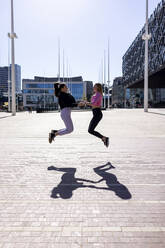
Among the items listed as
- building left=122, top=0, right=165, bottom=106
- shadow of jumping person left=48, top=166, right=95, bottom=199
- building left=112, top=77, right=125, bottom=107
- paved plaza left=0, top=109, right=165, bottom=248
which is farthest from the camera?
building left=112, top=77, right=125, bottom=107

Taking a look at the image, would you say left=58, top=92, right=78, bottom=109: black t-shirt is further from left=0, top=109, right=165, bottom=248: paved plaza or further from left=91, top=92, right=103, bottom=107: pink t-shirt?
left=0, top=109, right=165, bottom=248: paved plaza

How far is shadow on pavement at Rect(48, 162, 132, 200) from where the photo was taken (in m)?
3.26

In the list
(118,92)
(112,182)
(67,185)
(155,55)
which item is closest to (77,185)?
(67,185)

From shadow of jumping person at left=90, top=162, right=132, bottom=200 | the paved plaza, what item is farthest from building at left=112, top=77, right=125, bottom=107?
shadow of jumping person at left=90, top=162, right=132, bottom=200

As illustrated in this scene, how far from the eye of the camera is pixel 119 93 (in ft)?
503

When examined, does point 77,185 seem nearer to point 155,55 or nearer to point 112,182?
point 112,182

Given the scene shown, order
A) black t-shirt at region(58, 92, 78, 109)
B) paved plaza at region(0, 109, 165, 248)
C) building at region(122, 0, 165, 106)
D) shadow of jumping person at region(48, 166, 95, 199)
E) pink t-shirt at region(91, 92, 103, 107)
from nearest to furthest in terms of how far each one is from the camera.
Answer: paved plaza at region(0, 109, 165, 248) → shadow of jumping person at region(48, 166, 95, 199) → black t-shirt at region(58, 92, 78, 109) → pink t-shirt at region(91, 92, 103, 107) → building at region(122, 0, 165, 106)

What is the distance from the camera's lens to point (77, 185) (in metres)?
3.66

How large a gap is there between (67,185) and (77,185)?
0.50ft

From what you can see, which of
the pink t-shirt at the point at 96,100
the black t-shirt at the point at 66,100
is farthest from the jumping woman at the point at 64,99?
the pink t-shirt at the point at 96,100

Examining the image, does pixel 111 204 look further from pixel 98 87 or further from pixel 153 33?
pixel 153 33

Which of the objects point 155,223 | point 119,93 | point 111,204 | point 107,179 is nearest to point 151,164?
point 107,179

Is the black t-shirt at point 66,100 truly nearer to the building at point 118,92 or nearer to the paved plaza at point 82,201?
the paved plaza at point 82,201

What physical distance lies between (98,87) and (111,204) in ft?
13.0
